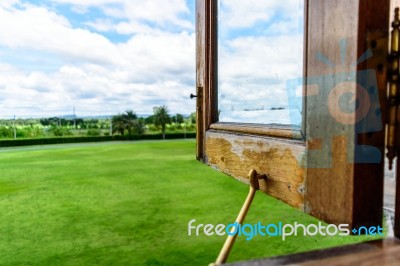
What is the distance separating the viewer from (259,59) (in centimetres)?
78

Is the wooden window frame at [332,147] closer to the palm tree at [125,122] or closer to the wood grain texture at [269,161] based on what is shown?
the wood grain texture at [269,161]

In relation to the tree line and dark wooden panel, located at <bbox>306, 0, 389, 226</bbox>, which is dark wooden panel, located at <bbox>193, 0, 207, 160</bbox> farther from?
the tree line

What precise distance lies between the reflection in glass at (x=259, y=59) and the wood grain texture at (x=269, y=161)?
53 mm

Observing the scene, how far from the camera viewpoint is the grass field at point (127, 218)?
224 centimetres

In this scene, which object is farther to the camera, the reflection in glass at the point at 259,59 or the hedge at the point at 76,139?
the hedge at the point at 76,139

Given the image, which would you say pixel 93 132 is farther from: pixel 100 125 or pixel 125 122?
pixel 125 122

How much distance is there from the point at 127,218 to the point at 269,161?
2.65 metres

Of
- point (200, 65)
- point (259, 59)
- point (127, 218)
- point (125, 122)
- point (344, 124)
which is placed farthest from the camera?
point (125, 122)

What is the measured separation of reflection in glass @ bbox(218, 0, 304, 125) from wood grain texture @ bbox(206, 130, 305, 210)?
53mm

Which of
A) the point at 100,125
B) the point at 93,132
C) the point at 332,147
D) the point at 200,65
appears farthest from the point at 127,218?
the point at 100,125

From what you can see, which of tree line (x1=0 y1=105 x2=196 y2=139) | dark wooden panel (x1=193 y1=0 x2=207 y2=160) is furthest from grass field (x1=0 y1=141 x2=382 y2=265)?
tree line (x1=0 y1=105 x2=196 y2=139)

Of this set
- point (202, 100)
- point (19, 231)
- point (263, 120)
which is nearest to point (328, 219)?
point (263, 120)

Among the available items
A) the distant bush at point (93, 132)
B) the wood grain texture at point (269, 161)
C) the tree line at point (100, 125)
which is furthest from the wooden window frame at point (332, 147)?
the distant bush at point (93, 132)

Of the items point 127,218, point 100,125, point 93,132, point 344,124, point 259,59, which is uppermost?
point 259,59
